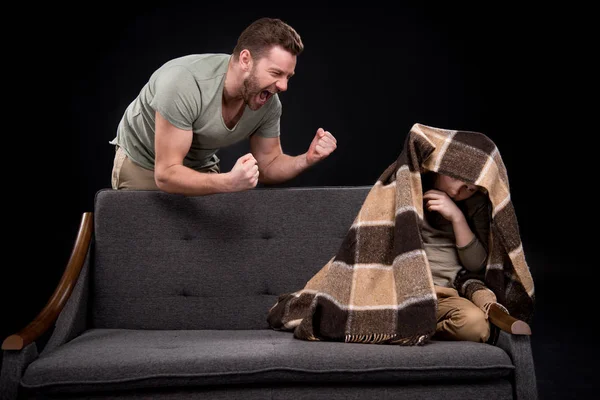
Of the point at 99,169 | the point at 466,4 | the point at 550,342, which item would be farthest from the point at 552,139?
the point at 99,169

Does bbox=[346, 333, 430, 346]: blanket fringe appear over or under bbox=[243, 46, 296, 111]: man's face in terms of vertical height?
under

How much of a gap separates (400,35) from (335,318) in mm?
3202

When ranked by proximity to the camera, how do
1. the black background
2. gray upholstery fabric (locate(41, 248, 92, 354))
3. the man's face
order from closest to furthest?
gray upholstery fabric (locate(41, 248, 92, 354)) < the man's face < the black background

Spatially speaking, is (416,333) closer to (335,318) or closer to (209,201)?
(335,318)

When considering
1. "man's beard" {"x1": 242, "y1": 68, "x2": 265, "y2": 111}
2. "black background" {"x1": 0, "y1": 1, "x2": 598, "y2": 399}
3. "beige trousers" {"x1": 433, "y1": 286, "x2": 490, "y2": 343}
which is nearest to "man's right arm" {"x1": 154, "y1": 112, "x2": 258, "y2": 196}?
"man's beard" {"x1": 242, "y1": 68, "x2": 265, "y2": 111}

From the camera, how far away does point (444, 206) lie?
2.93 metres

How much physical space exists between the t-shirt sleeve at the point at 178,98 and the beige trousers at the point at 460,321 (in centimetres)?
122

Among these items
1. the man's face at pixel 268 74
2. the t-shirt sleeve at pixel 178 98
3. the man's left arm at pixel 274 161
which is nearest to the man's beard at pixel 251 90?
the man's face at pixel 268 74

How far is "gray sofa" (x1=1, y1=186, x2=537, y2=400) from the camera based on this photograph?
8.32 ft

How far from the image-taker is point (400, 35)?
18.2 ft

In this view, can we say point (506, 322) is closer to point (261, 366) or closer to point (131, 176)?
point (261, 366)

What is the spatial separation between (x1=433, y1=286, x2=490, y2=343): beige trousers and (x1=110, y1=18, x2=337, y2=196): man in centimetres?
83

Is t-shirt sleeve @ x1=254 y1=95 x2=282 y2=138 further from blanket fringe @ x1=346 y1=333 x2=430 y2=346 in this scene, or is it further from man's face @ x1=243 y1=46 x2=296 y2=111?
blanket fringe @ x1=346 y1=333 x2=430 y2=346

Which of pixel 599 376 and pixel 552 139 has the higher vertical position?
pixel 552 139
